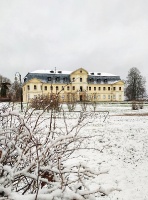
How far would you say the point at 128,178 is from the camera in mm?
5137

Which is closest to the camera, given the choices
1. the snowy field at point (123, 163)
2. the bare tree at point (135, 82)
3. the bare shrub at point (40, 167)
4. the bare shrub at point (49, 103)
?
the bare shrub at point (40, 167)

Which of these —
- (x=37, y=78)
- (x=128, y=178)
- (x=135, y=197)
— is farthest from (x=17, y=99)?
(x=37, y=78)

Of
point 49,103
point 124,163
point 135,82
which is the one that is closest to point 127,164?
point 124,163

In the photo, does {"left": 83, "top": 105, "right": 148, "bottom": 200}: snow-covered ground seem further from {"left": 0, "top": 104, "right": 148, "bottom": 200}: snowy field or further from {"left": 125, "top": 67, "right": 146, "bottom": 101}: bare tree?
{"left": 125, "top": 67, "right": 146, "bottom": 101}: bare tree

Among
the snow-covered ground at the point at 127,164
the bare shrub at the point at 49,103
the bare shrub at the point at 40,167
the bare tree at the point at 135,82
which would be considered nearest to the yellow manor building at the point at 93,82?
the bare tree at the point at 135,82

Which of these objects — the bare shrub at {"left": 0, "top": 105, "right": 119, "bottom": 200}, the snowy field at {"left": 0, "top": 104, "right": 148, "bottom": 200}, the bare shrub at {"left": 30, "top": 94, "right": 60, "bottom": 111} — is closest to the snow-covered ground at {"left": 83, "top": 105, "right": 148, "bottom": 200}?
the snowy field at {"left": 0, "top": 104, "right": 148, "bottom": 200}

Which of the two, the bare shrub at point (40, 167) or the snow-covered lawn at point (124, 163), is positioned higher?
the bare shrub at point (40, 167)

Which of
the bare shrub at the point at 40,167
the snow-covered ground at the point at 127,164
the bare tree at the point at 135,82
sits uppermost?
the bare tree at the point at 135,82

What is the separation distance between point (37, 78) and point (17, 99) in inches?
2424

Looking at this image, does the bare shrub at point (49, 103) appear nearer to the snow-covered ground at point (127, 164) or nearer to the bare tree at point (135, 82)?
the snow-covered ground at point (127, 164)

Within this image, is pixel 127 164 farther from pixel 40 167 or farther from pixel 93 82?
pixel 93 82

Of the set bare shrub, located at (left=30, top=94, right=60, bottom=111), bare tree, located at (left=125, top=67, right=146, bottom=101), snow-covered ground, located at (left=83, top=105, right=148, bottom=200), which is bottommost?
snow-covered ground, located at (left=83, top=105, right=148, bottom=200)

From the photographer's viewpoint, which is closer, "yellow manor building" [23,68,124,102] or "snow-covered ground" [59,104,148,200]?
"snow-covered ground" [59,104,148,200]

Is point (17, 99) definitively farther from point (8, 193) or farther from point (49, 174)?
point (8, 193)
